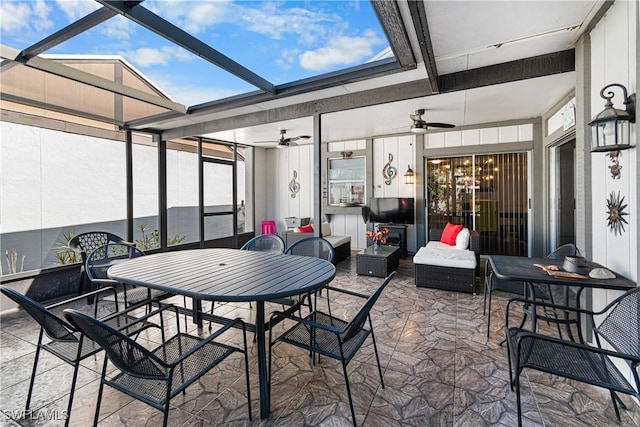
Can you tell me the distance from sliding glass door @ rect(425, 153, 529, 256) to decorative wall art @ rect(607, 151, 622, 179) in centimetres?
384

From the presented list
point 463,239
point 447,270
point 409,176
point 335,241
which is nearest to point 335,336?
point 447,270

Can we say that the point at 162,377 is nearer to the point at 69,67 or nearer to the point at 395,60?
the point at 395,60

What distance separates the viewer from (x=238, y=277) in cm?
206

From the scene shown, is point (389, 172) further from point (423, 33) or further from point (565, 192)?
point (423, 33)

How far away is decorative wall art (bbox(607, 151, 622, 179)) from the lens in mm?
2133

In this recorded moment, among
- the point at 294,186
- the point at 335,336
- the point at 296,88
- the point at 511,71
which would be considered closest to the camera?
the point at 335,336

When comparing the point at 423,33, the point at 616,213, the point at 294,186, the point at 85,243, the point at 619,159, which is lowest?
the point at 85,243

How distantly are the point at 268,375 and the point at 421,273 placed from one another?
3.02m

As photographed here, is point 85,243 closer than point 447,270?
Yes

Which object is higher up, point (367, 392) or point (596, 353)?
point (596, 353)

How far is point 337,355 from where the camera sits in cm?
170

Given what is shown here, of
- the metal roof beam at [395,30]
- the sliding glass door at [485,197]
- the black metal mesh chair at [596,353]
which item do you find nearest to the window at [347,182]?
the sliding glass door at [485,197]

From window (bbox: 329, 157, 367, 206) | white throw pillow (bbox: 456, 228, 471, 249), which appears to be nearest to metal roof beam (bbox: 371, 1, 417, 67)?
white throw pillow (bbox: 456, 228, 471, 249)

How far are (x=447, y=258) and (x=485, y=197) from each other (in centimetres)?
263
